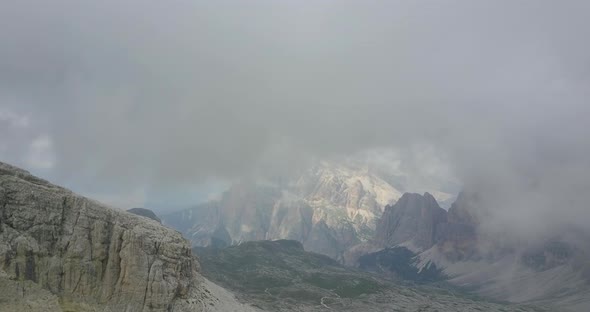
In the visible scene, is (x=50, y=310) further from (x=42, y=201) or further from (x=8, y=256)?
(x=42, y=201)

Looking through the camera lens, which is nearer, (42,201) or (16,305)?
(16,305)

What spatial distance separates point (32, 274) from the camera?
100m

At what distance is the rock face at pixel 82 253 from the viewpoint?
102 metres

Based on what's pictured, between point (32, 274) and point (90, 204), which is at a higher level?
point (90, 204)

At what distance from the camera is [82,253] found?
109312 mm

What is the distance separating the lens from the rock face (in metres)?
102

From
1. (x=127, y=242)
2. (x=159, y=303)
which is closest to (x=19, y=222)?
(x=127, y=242)

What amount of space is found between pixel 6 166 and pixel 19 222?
54.6ft

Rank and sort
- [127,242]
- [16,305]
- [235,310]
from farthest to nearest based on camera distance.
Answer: [235,310] → [127,242] → [16,305]

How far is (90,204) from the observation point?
4604 inches

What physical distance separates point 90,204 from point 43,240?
47.3ft

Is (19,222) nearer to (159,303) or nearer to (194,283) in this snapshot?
(159,303)

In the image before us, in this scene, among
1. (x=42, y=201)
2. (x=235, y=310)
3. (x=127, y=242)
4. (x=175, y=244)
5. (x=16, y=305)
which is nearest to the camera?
(x=16, y=305)

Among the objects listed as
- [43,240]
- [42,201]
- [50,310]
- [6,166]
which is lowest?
[50,310]
